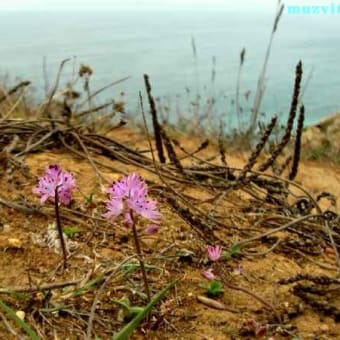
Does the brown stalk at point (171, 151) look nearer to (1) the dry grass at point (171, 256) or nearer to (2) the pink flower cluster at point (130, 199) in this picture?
(1) the dry grass at point (171, 256)

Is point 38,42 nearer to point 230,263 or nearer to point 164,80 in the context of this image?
point 164,80

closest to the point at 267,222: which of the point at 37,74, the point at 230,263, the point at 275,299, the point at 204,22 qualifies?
the point at 230,263

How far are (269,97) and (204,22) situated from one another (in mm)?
6401

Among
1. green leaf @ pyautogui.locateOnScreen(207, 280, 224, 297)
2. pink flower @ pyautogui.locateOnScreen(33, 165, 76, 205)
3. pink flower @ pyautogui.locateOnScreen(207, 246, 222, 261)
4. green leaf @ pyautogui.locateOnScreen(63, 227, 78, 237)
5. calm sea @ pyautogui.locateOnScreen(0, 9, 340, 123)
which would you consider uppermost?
pink flower @ pyautogui.locateOnScreen(33, 165, 76, 205)

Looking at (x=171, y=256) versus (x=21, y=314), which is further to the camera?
(x=171, y=256)

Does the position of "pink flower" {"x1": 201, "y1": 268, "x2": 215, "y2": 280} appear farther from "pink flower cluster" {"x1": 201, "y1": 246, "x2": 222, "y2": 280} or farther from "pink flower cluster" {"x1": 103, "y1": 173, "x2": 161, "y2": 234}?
"pink flower cluster" {"x1": 103, "y1": 173, "x2": 161, "y2": 234}

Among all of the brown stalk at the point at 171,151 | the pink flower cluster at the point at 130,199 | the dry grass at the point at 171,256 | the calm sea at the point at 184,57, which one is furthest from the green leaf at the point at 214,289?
the calm sea at the point at 184,57

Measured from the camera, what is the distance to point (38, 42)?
927 centimetres

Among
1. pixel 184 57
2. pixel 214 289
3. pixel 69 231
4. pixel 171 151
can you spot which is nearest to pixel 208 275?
pixel 214 289

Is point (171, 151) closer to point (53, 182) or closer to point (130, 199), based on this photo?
point (53, 182)

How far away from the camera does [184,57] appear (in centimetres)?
853

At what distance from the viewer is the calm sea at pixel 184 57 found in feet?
21.0

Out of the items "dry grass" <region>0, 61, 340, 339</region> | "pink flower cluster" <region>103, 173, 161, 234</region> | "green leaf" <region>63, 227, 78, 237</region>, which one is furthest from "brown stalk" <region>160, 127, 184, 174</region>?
"pink flower cluster" <region>103, 173, 161, 234</region>

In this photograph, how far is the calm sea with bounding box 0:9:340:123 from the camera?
639 cm
